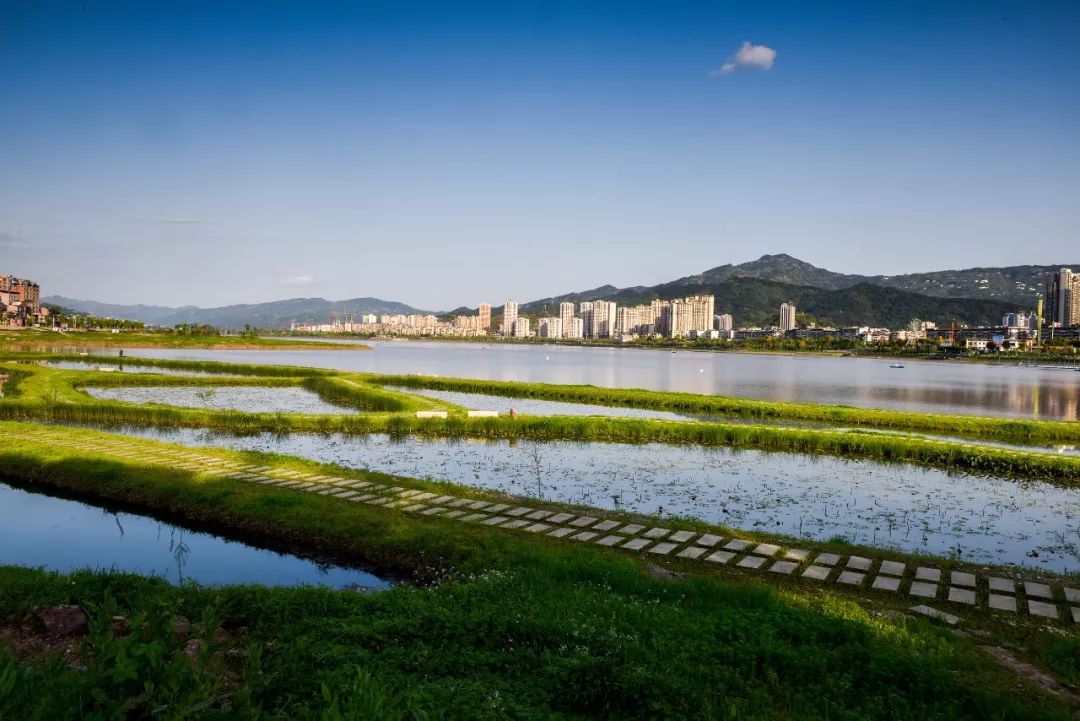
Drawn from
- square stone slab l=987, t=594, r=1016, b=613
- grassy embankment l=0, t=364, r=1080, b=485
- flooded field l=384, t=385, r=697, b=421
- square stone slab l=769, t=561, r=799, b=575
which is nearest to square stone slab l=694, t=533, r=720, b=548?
square stone slab l=769, t=561, r=799, b=575

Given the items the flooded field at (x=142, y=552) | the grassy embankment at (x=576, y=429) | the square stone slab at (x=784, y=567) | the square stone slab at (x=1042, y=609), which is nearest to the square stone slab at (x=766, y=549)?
the square stone slab at (x=784, y=567)

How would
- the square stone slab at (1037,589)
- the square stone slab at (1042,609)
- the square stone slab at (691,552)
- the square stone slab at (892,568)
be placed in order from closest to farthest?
the square stone slab at (1042,609), the square stone slab at (1037,589), the square stone slab at (892,568), the square stone slab at (691,552)

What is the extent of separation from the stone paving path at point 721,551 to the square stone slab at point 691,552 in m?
0.02

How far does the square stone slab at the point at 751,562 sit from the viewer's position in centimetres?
1073

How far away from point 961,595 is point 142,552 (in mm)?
14953

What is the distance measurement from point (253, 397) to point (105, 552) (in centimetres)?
3106

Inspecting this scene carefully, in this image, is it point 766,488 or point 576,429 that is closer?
point 766,488

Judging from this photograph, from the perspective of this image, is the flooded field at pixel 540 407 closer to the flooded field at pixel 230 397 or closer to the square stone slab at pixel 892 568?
the flooded field at pixel 230 397

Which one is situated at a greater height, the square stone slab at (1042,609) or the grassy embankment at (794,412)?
the square stone slab at (1042,609)

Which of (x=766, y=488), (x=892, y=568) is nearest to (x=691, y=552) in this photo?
(x=892, y=568)

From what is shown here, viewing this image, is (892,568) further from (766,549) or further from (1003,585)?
(766,549)

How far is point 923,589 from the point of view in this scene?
385 inches

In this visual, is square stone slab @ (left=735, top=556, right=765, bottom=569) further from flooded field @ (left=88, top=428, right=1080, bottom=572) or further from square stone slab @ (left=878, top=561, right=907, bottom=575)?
flooded field @ (left=88, top=428, right=1080, bottom=572)

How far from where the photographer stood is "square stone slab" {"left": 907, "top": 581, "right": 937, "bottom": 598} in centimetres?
959
